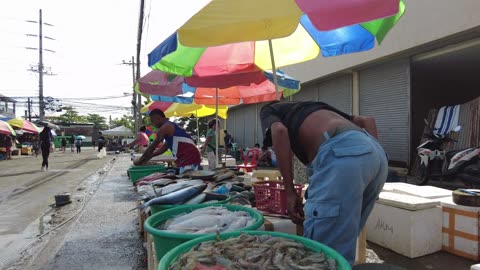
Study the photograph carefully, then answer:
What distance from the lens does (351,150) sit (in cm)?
192

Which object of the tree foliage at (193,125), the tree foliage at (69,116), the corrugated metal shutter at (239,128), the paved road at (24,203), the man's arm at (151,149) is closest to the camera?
the man's arm at (151,149)

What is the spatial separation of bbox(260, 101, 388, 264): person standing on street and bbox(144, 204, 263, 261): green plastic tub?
0.33m


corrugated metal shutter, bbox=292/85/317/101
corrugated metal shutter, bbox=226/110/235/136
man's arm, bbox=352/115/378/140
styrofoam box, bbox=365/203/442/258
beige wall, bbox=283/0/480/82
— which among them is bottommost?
styrofoam box, bbox=365/203/442/258

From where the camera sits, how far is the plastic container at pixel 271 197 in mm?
2791

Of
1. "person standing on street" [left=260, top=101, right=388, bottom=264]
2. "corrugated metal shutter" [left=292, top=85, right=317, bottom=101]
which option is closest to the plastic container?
"person standing on street" [left=260, top=101, right=388, bottom=264]

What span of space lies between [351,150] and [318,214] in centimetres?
39

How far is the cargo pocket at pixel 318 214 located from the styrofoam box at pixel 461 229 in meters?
2.36

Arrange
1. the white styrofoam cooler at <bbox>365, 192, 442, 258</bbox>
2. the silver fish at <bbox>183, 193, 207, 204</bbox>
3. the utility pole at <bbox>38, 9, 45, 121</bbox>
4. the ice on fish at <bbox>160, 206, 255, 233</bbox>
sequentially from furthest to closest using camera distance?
the utility pole at <bbox>38, 9, 45, 121</bbox>, the white styrofoam cooler at <bbox>365, 192, 442, 258</bbox>, the silver fish at <bbox>183, 193, 207, 204</bbox>, the ice on fish at <bbox>160, 206, 255, 233</bbox>

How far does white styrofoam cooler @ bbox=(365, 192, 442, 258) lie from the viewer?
3.59 metres

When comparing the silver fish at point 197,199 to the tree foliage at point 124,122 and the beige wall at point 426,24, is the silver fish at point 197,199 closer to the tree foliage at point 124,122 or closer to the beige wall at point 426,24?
the beige wall at point 426,24

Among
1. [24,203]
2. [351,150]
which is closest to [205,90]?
[24,203]

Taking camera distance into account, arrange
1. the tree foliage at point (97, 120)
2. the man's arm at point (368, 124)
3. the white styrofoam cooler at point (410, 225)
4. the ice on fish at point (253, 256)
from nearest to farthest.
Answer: the ice on fish at point (253, 256), the man's arm at point (368, 124), the white styrofoam cooler at point (410, 225), the tree foliage at point (97, 120)

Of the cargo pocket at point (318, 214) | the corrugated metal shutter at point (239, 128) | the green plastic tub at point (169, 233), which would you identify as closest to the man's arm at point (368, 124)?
the cargo pocket at point (318, 214)

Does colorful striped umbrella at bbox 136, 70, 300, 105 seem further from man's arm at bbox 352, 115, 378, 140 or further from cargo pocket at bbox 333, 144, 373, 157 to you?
cargo pocket at bbox 333, 144, 373, 157
